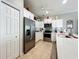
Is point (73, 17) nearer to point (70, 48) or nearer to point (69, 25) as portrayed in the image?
point (69, 25)

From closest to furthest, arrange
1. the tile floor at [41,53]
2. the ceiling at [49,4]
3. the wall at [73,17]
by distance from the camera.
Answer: the tile floor at [41,53] → the ceiling at [49,4] → the wall at [73,17]

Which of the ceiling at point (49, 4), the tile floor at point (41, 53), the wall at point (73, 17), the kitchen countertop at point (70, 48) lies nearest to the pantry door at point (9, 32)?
the tile floor at point (41, 53)

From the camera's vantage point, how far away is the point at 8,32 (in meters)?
2.43

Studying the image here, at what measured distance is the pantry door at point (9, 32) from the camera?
2209 mm

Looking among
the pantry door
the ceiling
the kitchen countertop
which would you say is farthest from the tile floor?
the ceiling

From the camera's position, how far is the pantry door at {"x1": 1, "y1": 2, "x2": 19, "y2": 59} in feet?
7.25

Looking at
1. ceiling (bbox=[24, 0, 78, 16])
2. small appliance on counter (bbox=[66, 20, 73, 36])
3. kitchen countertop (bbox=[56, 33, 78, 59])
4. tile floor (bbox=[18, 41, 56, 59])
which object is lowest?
tile floor (bbox=[18, 41, 56, 59])

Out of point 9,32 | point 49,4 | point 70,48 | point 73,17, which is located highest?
point 49,4

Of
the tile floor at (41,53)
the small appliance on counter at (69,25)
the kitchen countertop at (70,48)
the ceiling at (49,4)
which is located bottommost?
the tile floor at (41,53)

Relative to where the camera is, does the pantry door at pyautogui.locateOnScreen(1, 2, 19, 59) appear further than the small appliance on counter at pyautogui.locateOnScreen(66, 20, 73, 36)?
No

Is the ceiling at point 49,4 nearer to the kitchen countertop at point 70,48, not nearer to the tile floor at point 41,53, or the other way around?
the tile floor at point 41,53

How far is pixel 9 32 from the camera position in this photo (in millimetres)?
2480

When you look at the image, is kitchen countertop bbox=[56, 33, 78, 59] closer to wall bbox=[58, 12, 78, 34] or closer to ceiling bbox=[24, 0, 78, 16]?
ceiling bbox=[24, 0, 78, 16]

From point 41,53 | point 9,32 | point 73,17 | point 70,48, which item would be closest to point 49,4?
point 41,53
